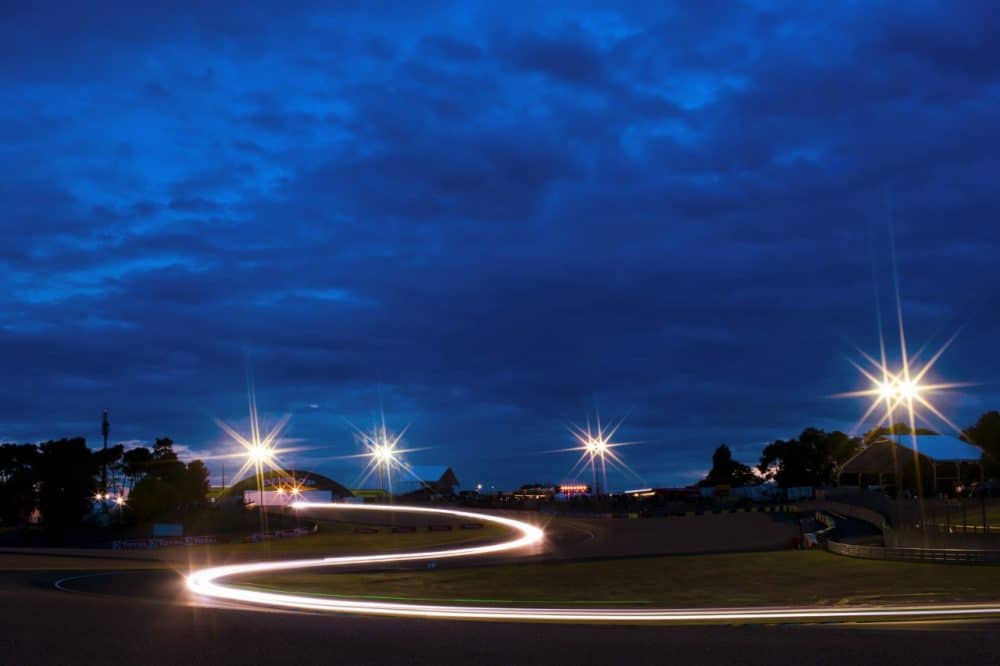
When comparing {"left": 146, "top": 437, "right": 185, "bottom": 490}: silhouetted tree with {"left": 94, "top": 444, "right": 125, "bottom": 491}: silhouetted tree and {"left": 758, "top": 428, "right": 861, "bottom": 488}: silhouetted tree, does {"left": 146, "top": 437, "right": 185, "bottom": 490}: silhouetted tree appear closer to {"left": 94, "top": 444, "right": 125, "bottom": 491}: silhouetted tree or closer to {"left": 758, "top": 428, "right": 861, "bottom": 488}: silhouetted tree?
{"left": 94, "top": 444, "right": 125, "bottom": 491}: silhouetted tree

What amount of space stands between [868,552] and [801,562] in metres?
3.20

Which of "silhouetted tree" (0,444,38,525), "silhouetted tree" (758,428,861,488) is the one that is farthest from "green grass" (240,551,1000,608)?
"silhouetted tree" (758,428,861,488)

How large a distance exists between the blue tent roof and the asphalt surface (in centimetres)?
7057

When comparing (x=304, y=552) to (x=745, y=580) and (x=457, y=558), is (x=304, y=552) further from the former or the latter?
(x=745, y=580)

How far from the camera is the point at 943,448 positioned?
85.6 meters

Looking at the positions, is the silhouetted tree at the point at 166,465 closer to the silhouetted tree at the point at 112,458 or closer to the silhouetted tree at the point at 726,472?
the silhouetted tree at the point at 112,458

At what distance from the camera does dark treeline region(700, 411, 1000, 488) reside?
442ft

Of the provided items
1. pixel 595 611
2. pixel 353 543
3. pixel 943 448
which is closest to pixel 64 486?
pixel 353 543

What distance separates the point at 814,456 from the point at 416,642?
14774 cm

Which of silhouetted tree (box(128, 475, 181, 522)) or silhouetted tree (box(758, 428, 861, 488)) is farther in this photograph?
silhouetted tree (box(758, 428, 861, 488))

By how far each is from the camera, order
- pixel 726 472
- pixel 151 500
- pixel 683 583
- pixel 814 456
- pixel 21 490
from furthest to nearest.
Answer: pixel 726 472, pixel 814 456, pixel 21 490, pixel 151 500, pixel 683 583

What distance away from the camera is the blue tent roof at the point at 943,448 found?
268 ft

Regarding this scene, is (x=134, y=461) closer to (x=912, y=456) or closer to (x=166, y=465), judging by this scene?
(x=166, y=465)

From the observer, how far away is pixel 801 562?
45.5 m
